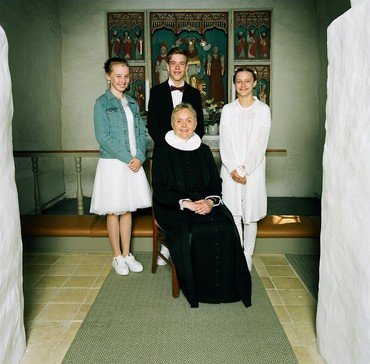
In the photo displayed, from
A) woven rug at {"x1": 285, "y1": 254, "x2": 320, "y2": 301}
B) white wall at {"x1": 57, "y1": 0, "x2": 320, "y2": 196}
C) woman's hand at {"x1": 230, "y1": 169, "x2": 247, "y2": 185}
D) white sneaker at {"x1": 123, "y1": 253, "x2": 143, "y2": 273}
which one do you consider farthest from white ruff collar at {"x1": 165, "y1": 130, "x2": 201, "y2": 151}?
white wall at {"x1": 57, "y1": 0, "x2": 320, "y2": 196}

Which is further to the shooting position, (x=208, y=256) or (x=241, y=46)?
(x=241, y=46)

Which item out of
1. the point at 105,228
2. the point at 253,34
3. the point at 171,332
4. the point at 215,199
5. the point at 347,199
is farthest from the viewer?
the point at 253,34

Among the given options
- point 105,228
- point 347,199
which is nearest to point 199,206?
point 347,199

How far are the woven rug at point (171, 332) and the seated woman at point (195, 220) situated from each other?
6.1 inches

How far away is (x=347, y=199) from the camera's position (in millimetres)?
1784

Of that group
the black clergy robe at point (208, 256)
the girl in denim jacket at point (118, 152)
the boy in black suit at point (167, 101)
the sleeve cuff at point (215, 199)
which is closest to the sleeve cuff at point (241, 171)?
the sleeve cuff at point (215, 199)

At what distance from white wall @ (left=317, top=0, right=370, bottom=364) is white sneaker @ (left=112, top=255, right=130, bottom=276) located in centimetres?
171

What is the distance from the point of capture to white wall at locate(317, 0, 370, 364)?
5.22 ft

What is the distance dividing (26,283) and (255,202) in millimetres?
2024

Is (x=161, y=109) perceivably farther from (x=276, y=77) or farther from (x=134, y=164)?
(x=276, y=77)

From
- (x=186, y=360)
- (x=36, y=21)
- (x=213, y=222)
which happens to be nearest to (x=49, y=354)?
(x=186, y=360)

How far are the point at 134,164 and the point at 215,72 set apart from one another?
13.2 ft

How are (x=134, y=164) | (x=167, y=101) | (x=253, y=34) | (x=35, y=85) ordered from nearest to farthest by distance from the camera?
(x=134, y=164) < (x=167, y=101) < (x=35, y=85) < (x=253, y=34)

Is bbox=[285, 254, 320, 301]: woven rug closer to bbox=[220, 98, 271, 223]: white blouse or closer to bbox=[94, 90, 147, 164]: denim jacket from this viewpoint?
bbox=[220, 98, 271, 223]: white blouse
